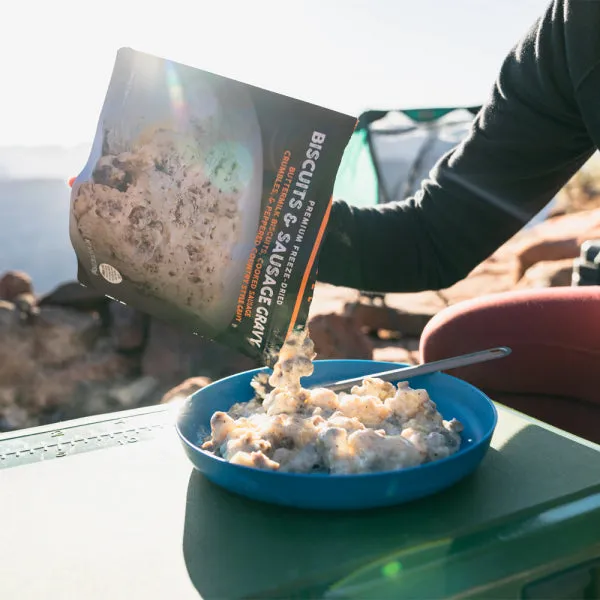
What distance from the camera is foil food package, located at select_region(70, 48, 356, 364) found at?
814mm

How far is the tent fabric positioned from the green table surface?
9.65 ft

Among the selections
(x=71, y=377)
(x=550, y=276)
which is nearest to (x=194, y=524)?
(x=71, y=377)

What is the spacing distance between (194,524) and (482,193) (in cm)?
96

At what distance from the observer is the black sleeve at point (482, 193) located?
1280 mm

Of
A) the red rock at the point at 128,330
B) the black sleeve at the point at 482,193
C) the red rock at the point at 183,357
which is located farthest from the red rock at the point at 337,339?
the black sleeve at the point at 482,193

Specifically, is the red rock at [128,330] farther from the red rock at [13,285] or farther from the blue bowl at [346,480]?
the blue bowl at [346,480]

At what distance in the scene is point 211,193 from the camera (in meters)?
0.84

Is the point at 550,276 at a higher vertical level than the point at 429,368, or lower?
lower

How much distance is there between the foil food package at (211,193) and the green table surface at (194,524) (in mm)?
222

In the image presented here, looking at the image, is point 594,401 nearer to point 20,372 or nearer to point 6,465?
point 6,465

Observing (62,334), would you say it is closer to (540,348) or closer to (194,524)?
(540,348)

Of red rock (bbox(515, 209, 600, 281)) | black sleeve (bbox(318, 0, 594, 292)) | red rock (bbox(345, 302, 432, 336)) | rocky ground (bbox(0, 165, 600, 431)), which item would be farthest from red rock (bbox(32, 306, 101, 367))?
red rock (bbox(515, 209, 600, 281))

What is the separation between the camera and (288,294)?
0.83 metres

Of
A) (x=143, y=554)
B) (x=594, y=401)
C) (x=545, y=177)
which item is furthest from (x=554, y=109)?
(x=143, y=554)
